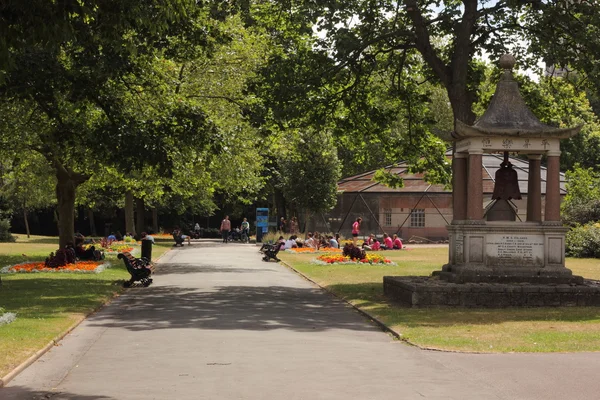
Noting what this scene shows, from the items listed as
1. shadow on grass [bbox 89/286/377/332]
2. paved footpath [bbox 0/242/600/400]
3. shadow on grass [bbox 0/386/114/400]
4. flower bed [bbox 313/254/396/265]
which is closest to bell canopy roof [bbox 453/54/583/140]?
shadow on grass [bbox 89/286/377/332]

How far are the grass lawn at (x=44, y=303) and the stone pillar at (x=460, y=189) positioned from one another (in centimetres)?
816

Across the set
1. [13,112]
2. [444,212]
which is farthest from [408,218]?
[13,112]

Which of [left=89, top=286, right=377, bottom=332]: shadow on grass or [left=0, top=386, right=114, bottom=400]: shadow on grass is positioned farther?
[left=89, top=286, right=377, bottom=332]: shadow on grass

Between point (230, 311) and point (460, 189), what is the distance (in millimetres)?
6567

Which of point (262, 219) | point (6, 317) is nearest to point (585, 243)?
point (262, 219)

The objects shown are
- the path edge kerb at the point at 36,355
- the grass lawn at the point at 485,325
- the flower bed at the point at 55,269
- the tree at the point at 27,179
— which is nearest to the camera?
the path edge kerb at the point at 36,355

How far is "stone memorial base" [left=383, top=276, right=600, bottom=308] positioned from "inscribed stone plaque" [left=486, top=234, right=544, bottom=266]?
104 centimetres

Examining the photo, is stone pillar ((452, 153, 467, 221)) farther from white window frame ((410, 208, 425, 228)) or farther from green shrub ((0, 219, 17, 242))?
green shrub ((0, 219, 17, 242))

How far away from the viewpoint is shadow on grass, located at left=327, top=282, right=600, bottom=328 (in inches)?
651

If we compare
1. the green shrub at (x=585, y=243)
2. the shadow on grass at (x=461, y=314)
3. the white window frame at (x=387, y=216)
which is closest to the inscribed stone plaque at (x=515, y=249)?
the shadow on grass at (x=461, y=314)

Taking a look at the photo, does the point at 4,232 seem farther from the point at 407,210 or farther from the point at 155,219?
the point at 407,210

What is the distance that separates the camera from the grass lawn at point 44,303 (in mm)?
12672

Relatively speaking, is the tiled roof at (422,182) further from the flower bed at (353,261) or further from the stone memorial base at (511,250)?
the stone memorial base at (511,250)

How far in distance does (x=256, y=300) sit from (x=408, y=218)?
3887 cm
